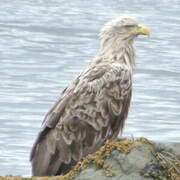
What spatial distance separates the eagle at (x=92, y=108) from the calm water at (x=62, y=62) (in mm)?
6501

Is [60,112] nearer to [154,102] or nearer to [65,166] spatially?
[65,166]

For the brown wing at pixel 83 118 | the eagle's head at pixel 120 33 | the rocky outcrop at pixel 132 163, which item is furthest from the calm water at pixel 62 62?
the rocky outcrop at pixel 132 163

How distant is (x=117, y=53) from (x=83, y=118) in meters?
0.79

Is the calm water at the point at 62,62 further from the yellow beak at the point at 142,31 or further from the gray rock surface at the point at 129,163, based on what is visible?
the gray rock surface at the point at 129,163

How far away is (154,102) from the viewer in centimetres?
2759

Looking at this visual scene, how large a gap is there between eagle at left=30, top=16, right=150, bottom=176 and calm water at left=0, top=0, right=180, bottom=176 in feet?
21.3

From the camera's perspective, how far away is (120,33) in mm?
12727

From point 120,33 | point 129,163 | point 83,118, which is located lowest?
point 83,118

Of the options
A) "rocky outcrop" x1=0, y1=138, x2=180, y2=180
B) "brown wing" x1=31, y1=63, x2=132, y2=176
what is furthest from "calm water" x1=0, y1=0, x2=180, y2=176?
"rocky outcrop" x1=0, y1=138, x2=180, y2=180

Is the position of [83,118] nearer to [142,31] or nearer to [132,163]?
[142,31]

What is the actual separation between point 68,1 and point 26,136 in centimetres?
2961

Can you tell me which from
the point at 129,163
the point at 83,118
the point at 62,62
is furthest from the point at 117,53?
the point at 62,62

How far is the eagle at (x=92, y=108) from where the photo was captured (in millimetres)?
11805

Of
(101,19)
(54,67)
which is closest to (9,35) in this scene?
(101,19)
